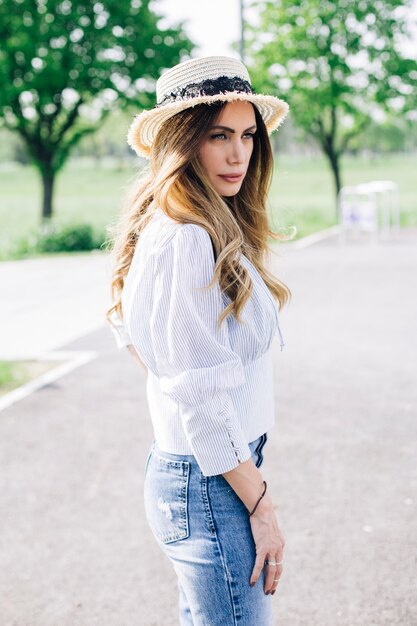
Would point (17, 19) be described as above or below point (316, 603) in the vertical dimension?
above

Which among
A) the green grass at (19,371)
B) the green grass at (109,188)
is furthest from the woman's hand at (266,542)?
the green grass at (109,188)

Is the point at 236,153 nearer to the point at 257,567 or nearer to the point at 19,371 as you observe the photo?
the point at 257,567

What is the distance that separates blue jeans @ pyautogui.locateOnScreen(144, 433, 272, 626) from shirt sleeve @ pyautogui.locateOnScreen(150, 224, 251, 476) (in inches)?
3.7

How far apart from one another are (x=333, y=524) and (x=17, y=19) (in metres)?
21.9

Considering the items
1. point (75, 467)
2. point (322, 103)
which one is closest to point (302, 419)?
point (75, 467)

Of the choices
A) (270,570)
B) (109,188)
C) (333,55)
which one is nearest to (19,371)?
(270,570)

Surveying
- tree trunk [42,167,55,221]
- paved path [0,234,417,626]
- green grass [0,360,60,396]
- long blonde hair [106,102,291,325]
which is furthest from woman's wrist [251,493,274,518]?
tree trunk [42,167,55,221]

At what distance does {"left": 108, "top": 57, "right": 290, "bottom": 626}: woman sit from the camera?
1.84 m

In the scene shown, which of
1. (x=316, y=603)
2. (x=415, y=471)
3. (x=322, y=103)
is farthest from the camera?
(x=322, y=103)

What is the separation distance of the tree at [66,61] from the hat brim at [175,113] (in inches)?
A: 843

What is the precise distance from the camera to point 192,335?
6.02 ft

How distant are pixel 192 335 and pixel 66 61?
2319 cm

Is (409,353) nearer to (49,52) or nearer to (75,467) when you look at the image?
(75,467)

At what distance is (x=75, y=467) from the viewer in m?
5.13
